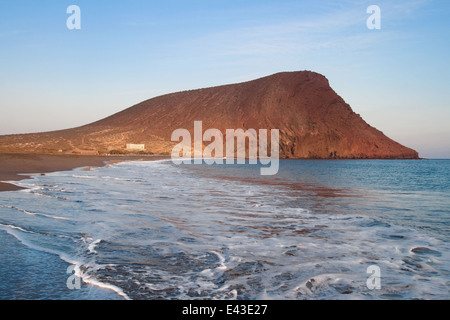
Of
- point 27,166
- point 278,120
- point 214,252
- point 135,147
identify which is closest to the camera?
point 214,252

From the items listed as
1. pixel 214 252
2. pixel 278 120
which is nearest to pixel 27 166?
Answer: pixel 214 252

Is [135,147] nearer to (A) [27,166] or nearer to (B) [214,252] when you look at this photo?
(A) [27,166]

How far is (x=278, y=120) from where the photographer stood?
131 meters

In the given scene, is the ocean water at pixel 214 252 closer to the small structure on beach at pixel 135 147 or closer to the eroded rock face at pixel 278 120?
the small structure on beach at pixel 135 147

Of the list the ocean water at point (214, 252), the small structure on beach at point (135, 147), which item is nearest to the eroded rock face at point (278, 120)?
the small structure on beach at point (135, 147)

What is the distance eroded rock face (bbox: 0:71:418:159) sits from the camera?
126625mm

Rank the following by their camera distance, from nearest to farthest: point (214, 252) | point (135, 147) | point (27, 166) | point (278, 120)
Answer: point (214, 252) < point (27, 166) < point (135, 147) < point (278, 120)

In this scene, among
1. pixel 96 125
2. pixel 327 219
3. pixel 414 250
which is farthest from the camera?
pixel 96 125

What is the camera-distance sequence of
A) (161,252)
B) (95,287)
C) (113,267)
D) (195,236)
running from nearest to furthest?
(95,287)
(113,267)
(161,252)
(195,236)

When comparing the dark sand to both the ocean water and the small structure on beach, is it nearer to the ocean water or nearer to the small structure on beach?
the ocean water

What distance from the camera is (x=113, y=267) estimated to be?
18.1 feet
